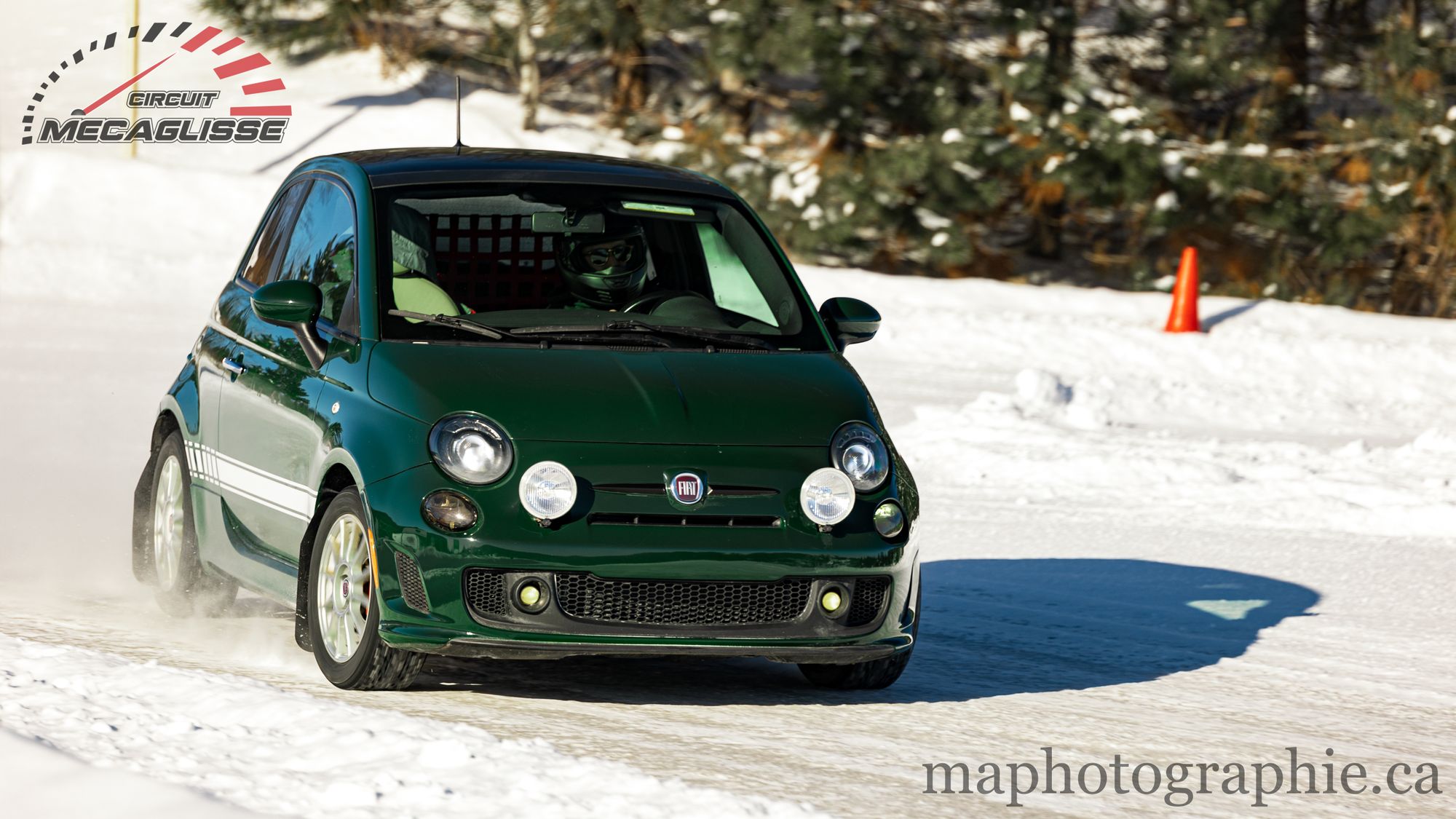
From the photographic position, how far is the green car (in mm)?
5543

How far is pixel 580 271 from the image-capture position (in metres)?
6.75

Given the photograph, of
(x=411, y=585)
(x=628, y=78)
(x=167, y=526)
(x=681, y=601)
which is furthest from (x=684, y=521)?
(x=628, y=78)

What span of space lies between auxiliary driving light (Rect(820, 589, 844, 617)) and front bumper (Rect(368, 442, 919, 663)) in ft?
0.21

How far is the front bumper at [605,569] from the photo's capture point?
5504 mm

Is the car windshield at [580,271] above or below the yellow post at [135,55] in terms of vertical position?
below

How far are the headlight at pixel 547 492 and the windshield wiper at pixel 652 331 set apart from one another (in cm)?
79

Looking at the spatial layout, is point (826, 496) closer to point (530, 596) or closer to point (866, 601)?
point (866, 601)

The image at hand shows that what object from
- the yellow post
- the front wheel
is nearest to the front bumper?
the front wheel

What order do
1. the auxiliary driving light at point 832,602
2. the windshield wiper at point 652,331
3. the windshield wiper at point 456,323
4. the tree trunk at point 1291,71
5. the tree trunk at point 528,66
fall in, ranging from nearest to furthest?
the auxiliary driving light at point 832,602
the windshield wiper at point 456,323
the windshield wiper at point 652,331
the tree trunk at point 1291,71
the tree trunk at point 528,66

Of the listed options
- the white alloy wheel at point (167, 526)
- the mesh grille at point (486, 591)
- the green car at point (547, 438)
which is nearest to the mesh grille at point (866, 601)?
the green car at point (547, 438)

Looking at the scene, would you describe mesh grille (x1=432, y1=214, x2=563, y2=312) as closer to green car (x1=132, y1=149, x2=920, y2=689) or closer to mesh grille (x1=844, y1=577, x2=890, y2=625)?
green car (x1=132, y1=149, x2=920, y2=689)

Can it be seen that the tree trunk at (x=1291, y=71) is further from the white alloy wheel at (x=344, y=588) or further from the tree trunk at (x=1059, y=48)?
the white alloy wheel at (x=344, y=588)

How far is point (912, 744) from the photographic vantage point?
18.1 ft

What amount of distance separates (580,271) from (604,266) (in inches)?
3.3
